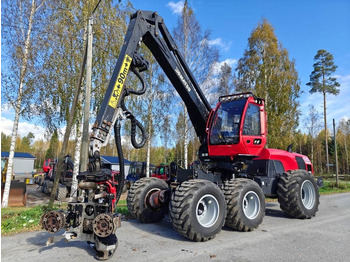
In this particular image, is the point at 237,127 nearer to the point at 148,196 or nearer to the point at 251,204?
the point at 251,204

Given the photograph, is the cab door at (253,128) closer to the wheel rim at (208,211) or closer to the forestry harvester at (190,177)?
the forestry harvester at (190,177)

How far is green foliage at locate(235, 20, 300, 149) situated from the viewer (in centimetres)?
1980

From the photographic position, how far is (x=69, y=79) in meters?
11.3

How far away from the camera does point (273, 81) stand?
20.1 metres

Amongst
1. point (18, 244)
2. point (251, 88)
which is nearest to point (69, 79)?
point (18, 244)

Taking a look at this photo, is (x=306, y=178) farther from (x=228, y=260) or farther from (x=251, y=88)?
(x=251, y=88)

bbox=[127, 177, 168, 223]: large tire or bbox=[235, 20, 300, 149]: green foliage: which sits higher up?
bbox=[235, 20, 300, 149]: green foliage

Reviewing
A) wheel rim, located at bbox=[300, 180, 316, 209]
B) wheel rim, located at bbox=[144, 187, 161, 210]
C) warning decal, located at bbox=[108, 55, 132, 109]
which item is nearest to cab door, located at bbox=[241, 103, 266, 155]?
wheel rim, located at bbox=[300, 180, 316, 209]

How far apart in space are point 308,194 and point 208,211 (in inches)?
158

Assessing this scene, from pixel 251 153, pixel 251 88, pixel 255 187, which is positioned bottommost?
pixel 255 187

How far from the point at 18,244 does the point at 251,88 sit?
61.7 feet

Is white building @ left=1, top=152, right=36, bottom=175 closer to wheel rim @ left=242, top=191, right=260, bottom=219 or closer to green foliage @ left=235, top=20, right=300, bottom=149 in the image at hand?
green foliage @ left=235, top=20, right=300, bottom=149

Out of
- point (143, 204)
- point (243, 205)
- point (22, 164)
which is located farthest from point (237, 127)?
point (22, 164)

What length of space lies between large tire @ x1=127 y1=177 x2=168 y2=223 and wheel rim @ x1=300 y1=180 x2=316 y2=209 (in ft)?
13.6
